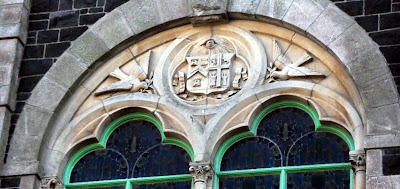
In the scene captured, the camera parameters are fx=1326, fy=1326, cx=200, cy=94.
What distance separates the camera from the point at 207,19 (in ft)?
56.9

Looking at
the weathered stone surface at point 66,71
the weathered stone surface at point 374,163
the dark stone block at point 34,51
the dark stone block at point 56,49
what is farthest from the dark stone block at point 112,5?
the weathered stone surface at point 374,163

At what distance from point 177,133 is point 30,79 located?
219 centimetres

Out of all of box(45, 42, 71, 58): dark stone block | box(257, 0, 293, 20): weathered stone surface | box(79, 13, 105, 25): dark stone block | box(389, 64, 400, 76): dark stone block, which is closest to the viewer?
box(389, 64, 400, 76): dark stone block

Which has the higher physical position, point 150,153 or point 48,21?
point 48,21

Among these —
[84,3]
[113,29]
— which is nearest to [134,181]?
[113,29]

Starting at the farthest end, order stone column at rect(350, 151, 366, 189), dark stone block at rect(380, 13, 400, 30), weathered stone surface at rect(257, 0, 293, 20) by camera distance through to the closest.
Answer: weathered stone surface at rect(257, 0, 293, 20) → dark stone block at rect(380, 13, 400, 30) → stone column at rect(350, 151, 366, 189)

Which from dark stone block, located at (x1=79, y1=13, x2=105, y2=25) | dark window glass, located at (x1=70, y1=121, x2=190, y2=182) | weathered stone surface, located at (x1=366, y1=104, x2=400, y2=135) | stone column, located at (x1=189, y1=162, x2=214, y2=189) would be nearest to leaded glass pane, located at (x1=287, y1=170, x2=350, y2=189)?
weathered stone surface, located at (x1=366, y1=104, x2=400, y2=135)

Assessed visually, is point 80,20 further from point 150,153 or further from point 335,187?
point 335,187

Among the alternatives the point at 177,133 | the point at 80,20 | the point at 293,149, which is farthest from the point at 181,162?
the point at 80,20

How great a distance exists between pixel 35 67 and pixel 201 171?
9.49ft

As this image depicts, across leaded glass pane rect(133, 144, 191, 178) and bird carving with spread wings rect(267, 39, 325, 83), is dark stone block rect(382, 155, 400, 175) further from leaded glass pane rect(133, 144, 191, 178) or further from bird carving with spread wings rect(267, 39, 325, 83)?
leaded glass pane rect(133, 144, 191, 178)

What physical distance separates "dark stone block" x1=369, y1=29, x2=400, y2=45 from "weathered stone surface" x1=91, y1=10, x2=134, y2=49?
326 cm

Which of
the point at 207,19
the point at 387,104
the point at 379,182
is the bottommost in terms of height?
the point at 379,182

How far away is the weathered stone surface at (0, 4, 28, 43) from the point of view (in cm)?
1767
